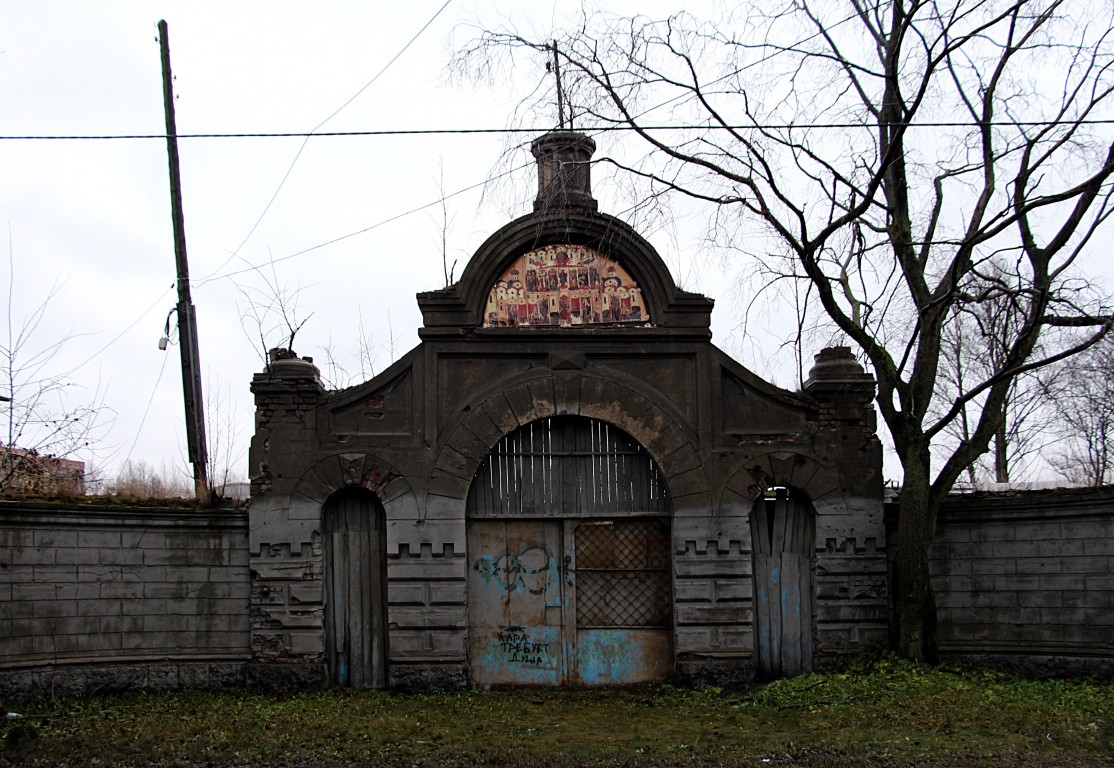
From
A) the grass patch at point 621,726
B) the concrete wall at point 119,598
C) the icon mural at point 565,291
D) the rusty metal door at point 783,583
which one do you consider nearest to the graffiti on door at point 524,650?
the grass patch at point 621,726

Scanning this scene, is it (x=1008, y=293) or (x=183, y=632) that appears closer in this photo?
(x=1008, y=293)

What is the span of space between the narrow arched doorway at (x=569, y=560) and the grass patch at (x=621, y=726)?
445 mm

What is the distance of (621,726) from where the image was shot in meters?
10.7

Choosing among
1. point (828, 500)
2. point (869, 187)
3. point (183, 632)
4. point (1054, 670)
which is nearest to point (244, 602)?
point (183, 632)

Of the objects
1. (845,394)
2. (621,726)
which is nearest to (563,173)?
(845,394)

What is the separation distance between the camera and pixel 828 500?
13000 millimetres

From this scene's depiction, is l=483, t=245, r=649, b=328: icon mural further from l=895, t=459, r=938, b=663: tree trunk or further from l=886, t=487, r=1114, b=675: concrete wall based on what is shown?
l=886, t=487, r=1114, b=675: concrete wall

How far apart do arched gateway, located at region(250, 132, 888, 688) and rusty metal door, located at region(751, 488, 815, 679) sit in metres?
0.03

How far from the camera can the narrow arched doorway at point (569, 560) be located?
42.5 feet

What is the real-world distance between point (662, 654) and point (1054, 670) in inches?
174

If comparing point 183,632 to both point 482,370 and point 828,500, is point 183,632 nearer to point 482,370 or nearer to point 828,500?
point 482,370

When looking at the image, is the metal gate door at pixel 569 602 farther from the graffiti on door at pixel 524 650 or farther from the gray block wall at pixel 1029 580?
the gray block wall at pixel 1029 580

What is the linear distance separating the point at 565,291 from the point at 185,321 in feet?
21.2

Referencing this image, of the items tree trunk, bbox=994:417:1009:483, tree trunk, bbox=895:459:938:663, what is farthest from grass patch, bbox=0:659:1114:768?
tree trunk, bbox=994:417:1009:483
